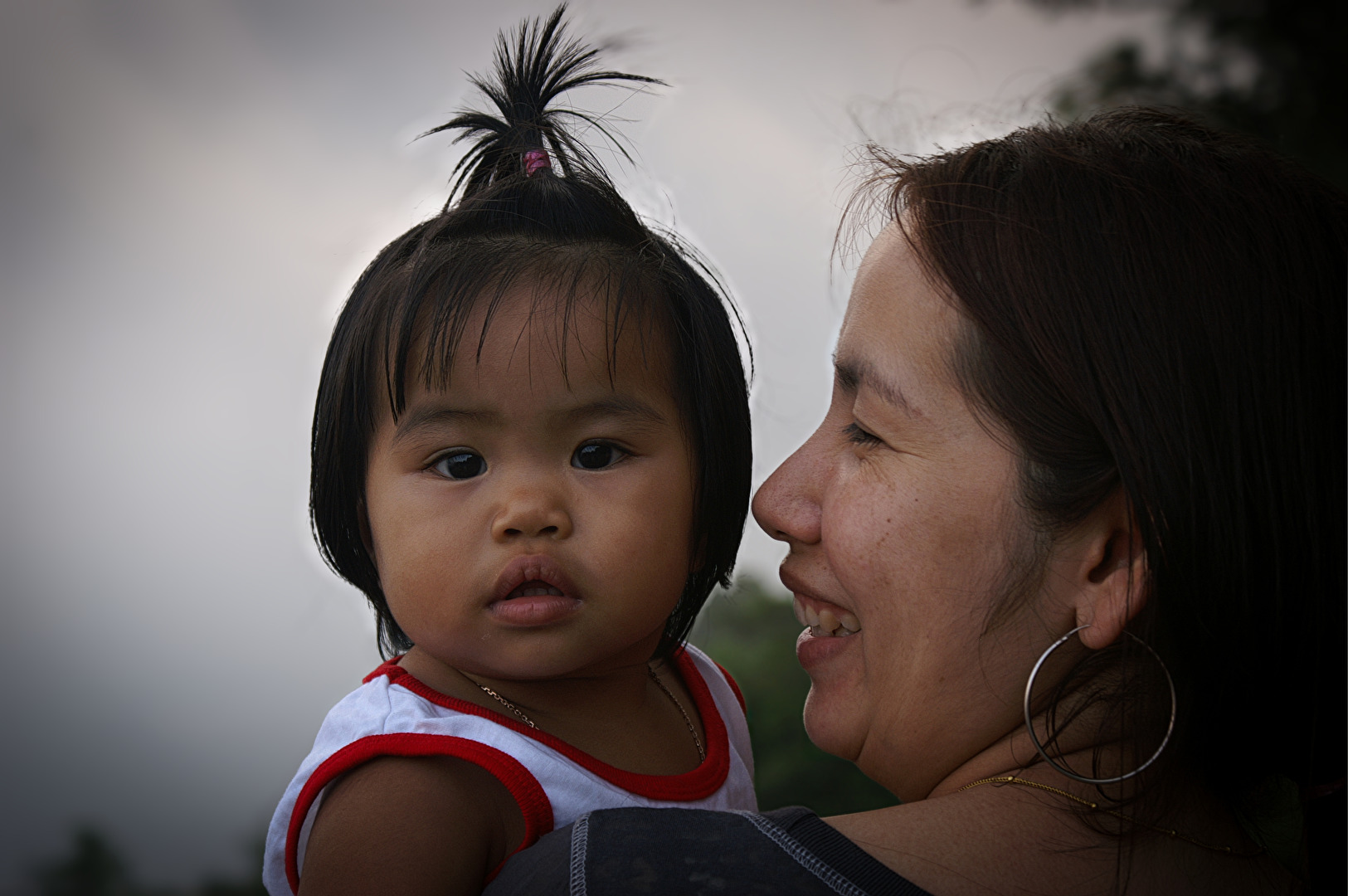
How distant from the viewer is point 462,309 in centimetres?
167

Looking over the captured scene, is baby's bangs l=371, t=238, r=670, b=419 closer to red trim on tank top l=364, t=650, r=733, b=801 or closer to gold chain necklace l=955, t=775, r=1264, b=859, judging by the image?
red trim on tank top l=364, t=650, r=733, b=801

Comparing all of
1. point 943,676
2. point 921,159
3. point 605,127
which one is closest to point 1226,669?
point 943,676

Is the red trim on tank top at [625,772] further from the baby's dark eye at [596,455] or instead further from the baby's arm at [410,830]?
the baby's dark eye at [596,455]

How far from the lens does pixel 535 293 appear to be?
1.70 m

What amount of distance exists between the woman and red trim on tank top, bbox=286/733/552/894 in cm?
22

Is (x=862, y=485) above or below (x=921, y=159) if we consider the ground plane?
below

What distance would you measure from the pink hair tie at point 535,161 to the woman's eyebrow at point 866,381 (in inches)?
29.2

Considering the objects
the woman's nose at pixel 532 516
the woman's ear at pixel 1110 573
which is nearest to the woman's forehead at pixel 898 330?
the woman's ear at pixel 1110 573

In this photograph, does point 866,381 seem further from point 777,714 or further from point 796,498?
point 777,714

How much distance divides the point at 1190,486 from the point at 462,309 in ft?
3.68

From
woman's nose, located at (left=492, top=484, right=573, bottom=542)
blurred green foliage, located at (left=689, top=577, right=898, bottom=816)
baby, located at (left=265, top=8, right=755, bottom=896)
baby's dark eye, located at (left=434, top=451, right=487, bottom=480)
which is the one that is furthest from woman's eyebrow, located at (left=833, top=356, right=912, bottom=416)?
blurred green foliage, located at (left=689, top=577, right=898, bottom=816)

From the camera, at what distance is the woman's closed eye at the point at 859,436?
155 cm

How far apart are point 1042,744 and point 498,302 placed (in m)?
1.08

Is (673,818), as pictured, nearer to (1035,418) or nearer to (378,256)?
(1035,418)
